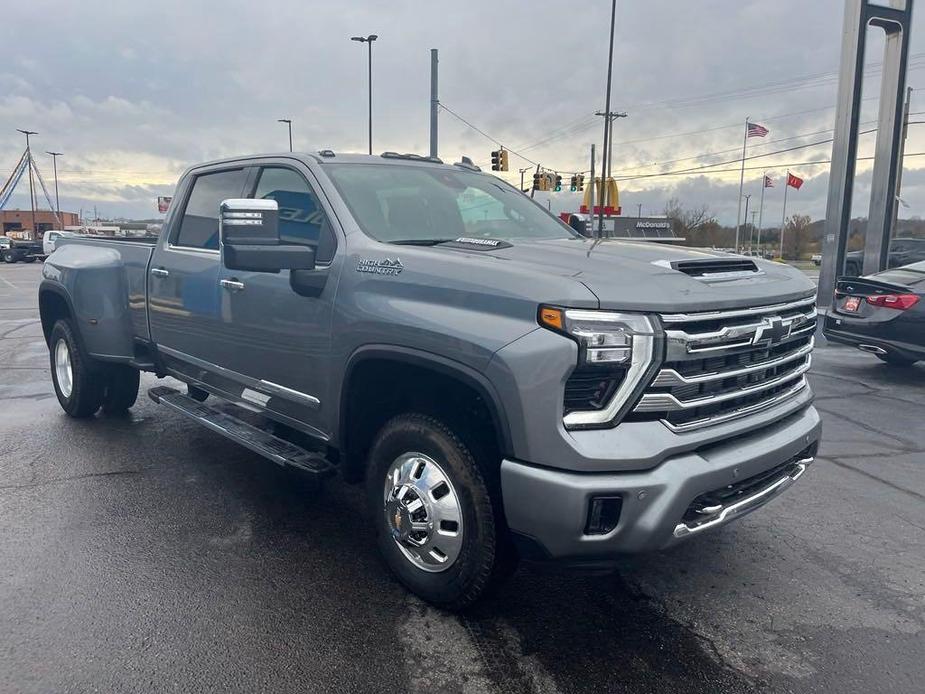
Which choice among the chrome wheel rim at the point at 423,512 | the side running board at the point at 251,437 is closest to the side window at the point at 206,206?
the side running board at the point at 251,437

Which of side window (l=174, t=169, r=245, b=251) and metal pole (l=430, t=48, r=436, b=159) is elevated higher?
metal pole (l=430, t=48, r=436, b=159)

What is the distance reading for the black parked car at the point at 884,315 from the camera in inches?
327

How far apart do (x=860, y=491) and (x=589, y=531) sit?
10.1 feet

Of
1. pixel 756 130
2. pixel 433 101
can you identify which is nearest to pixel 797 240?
pixel 756 130

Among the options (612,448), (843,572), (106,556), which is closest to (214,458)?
(106,556)

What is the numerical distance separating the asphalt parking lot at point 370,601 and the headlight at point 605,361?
2.07ft

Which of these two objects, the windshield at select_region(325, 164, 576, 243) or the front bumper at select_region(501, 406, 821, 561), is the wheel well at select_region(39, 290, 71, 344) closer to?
the windshield at select_region(325, 164, 576, 243)

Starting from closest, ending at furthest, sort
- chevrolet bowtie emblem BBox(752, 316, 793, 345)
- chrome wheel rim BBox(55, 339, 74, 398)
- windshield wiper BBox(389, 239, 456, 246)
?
1. chevrolet bowtie emblem BBox(752, 316, 793, 345)
2. windshield wiper BBox(389, 239, 456, 246)
3. chrome wheel rim BBox(55, 339, 74, 398)

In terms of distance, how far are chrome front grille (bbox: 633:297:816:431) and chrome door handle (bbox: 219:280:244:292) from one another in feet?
8.23

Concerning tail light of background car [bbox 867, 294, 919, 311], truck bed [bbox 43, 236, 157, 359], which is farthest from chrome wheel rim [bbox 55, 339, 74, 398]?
tail light of background car [bbox 867, 294, 919, 311]

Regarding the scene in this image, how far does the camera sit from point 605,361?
2.61 metres

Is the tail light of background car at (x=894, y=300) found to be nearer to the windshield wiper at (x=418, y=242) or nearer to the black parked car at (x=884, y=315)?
the black parked car at (x=884, y=315)

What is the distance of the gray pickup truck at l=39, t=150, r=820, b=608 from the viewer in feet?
8.64

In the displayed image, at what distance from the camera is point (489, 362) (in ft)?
9.08
